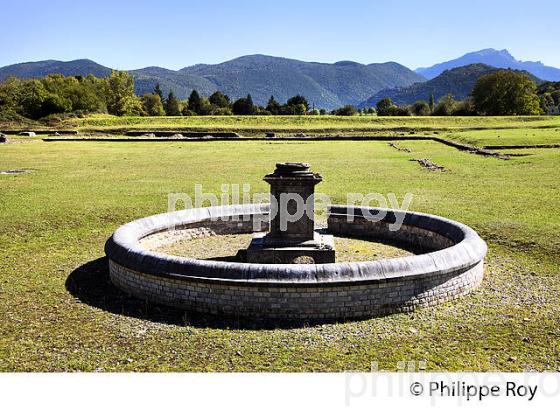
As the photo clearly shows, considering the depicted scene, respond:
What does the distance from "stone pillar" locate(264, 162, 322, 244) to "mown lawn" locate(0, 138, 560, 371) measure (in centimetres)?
290

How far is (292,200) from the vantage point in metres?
10.2

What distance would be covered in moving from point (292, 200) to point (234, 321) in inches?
121

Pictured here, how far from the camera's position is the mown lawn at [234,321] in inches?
258

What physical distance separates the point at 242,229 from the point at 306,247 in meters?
3.67

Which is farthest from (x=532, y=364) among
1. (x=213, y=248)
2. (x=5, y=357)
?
(x=213, y=248)

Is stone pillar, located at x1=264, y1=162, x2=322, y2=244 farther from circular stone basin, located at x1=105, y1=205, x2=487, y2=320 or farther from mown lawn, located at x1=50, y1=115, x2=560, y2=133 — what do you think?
mown lawn, located at x1=50, y1=115, x2=560, y2=133

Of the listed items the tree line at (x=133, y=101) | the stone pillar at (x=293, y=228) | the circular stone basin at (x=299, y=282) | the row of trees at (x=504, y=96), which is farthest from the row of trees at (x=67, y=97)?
the circular stone basin at (x=299, y=282)

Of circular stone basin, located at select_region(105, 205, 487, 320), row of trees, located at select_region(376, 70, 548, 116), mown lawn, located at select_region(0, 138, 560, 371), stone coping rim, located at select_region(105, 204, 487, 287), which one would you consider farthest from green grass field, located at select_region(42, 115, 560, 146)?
circular stone basin, located at select_region(105, 205, 487, 320)

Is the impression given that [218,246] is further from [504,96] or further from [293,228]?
[504,96]

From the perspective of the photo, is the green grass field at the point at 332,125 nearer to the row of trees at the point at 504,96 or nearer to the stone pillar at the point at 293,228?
the row of trees at the point at 504,96

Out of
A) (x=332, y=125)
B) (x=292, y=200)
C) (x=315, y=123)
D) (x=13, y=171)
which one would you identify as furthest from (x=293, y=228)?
(x=315, y=123)

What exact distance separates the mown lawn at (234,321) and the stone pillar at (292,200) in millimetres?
2898

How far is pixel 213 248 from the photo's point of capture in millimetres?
12070
